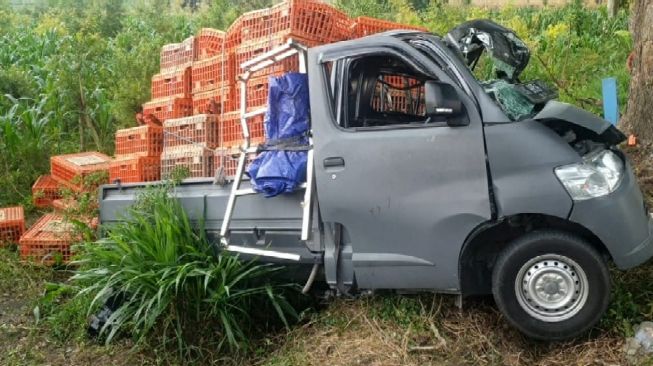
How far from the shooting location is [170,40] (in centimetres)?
1435

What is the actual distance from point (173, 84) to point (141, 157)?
914mm

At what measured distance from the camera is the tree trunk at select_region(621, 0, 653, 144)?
280 inches

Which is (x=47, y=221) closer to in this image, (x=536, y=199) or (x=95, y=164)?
(x=95, y=164)

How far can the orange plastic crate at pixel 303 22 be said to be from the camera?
6121mm

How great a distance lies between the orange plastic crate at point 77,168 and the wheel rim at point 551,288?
16.6ft

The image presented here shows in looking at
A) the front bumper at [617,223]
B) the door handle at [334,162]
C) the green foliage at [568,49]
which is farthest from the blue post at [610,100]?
the door handle at [334,162]

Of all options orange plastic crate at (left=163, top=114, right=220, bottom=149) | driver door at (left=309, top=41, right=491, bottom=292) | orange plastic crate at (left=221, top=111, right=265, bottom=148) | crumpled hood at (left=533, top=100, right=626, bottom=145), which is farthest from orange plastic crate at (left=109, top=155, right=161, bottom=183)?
crumpled hood at (left=533, top=100, right=626, bottom=145)

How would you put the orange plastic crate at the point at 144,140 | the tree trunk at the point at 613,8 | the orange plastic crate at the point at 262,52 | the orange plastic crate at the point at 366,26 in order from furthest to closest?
the tree trunk at the point at 613,8 < the orange plastic crate at the point at 144,140 < the orange plastic crate at the point at 366,26 < the orange plastic crate at the point at 262,52

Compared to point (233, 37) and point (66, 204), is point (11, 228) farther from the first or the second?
point (233, 37)

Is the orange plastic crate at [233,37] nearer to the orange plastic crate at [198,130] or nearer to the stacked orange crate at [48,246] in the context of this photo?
the orange plastic crate at [198,130]

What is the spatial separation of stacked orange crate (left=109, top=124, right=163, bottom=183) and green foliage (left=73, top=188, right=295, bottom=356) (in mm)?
1017

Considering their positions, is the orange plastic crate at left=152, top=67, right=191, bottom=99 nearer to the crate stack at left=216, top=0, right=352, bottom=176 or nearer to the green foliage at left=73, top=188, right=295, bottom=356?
the crate stack at left=216, top=0, right=352, bottom=176

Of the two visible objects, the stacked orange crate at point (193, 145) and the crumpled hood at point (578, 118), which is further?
the stacked orange crate at point (193, 145)

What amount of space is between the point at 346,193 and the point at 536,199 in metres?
1.32
